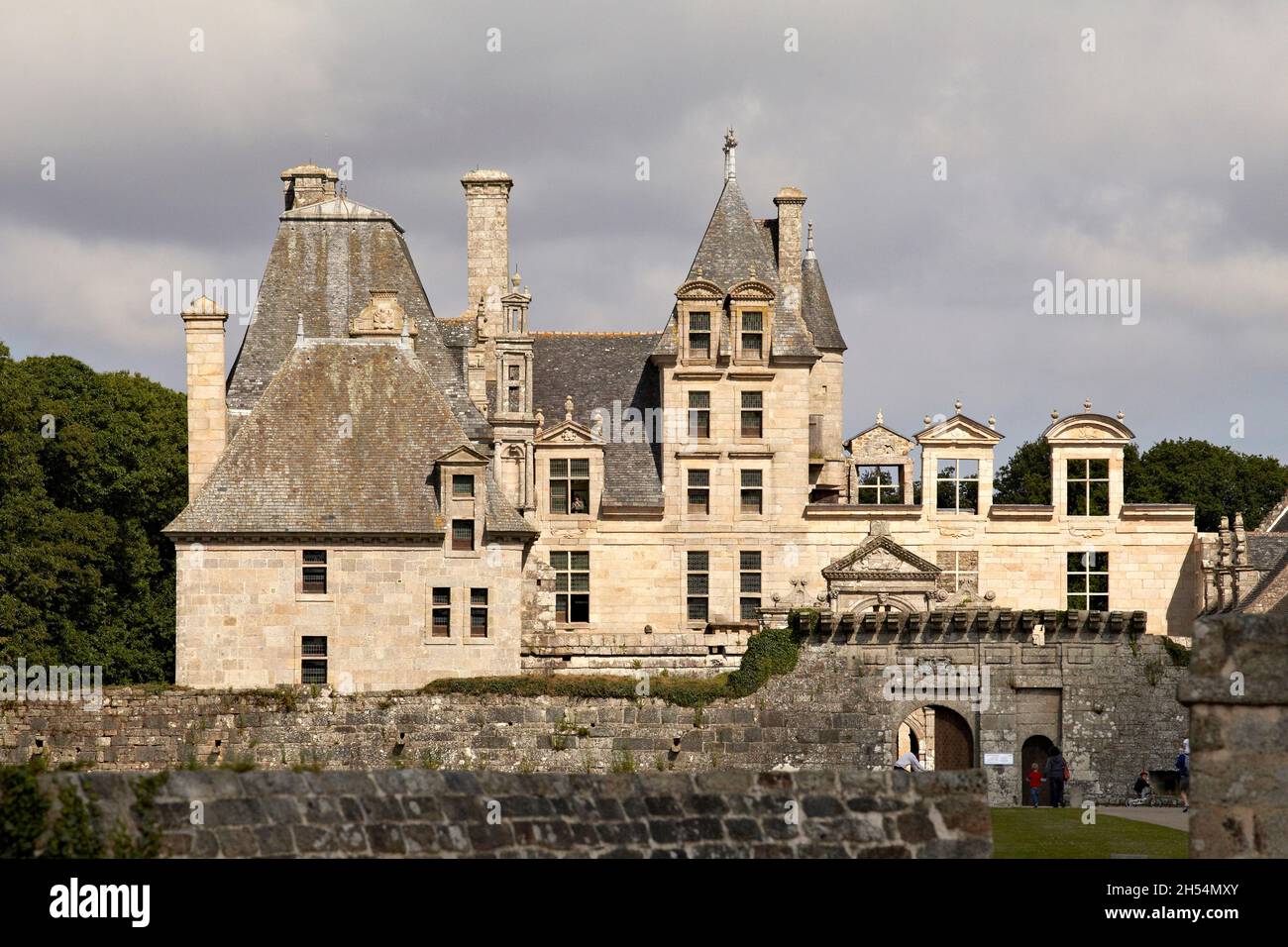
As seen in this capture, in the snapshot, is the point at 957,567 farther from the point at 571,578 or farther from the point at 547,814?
the point at 547,814

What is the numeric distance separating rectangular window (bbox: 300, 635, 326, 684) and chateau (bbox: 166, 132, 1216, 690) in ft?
0.15

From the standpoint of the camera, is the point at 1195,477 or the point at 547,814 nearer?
the point at 547,814

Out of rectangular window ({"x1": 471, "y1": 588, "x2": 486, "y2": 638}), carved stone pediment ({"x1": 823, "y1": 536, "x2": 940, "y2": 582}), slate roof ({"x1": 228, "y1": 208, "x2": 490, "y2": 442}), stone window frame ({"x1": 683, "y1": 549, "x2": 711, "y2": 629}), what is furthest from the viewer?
stone window frame ({"x1": 683, "y1": 549, "x2": 711, "y2": 629})

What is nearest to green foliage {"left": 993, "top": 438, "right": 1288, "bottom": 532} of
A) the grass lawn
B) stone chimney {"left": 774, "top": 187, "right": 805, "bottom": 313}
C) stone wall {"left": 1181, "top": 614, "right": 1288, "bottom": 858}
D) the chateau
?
the chateau

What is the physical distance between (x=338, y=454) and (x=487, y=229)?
1222cm

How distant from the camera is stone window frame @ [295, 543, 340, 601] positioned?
4394 centimetres

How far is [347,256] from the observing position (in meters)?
51.9

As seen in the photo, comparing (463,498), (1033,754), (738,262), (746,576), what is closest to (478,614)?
(463,498)

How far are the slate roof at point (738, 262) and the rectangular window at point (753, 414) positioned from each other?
1164 millimetres

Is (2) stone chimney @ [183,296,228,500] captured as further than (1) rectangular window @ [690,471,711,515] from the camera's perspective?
No

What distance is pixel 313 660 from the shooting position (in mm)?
43938

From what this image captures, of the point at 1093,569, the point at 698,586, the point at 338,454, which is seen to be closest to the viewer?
the point at 338,454

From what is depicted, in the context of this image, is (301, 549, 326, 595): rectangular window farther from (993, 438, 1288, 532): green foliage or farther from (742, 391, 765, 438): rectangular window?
(993, 438, 1288, 532): green foliage

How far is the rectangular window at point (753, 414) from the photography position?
2093 inches
